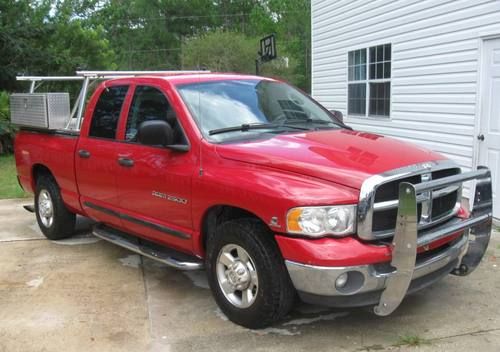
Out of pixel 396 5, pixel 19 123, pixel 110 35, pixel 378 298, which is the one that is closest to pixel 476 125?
pixel 396 5

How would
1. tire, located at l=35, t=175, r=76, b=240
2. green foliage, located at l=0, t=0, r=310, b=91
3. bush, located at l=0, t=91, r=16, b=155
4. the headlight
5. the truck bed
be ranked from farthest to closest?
green foliage, located at l=0, t=0, r=310, b=91, bush, located at l=0, t=91, r=16, b=155, tire, located at l=35, t=175, r=76, b=240, the truck bed, the headlight

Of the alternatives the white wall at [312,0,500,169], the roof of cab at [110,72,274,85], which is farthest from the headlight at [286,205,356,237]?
the white wall at [312,0,500,169]

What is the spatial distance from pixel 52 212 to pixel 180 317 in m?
2.86

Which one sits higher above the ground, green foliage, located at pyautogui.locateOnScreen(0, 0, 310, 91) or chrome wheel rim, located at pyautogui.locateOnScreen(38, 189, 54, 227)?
green foliage, located at pyautogui.locateOnScreen(0, 0, 310, 91)

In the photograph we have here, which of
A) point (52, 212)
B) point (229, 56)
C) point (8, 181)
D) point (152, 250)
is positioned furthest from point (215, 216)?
point (229, 56)

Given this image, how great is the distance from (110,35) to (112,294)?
43546 mm

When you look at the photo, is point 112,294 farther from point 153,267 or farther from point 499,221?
point 499,221

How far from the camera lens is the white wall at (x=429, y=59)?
7.66 m

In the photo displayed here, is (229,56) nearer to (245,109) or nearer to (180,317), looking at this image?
(245,109)

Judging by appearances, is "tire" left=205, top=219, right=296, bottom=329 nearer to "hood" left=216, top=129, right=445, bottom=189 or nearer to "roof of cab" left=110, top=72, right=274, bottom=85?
"hood" left=216, top=129, right=445, bottom=189

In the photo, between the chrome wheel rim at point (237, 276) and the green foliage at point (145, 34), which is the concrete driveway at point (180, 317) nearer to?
the chrome wheel rim at point (237, 276)

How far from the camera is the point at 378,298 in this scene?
142 inches

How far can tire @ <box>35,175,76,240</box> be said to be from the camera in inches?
251

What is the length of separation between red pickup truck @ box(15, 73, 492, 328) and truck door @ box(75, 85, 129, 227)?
0.02 meters
